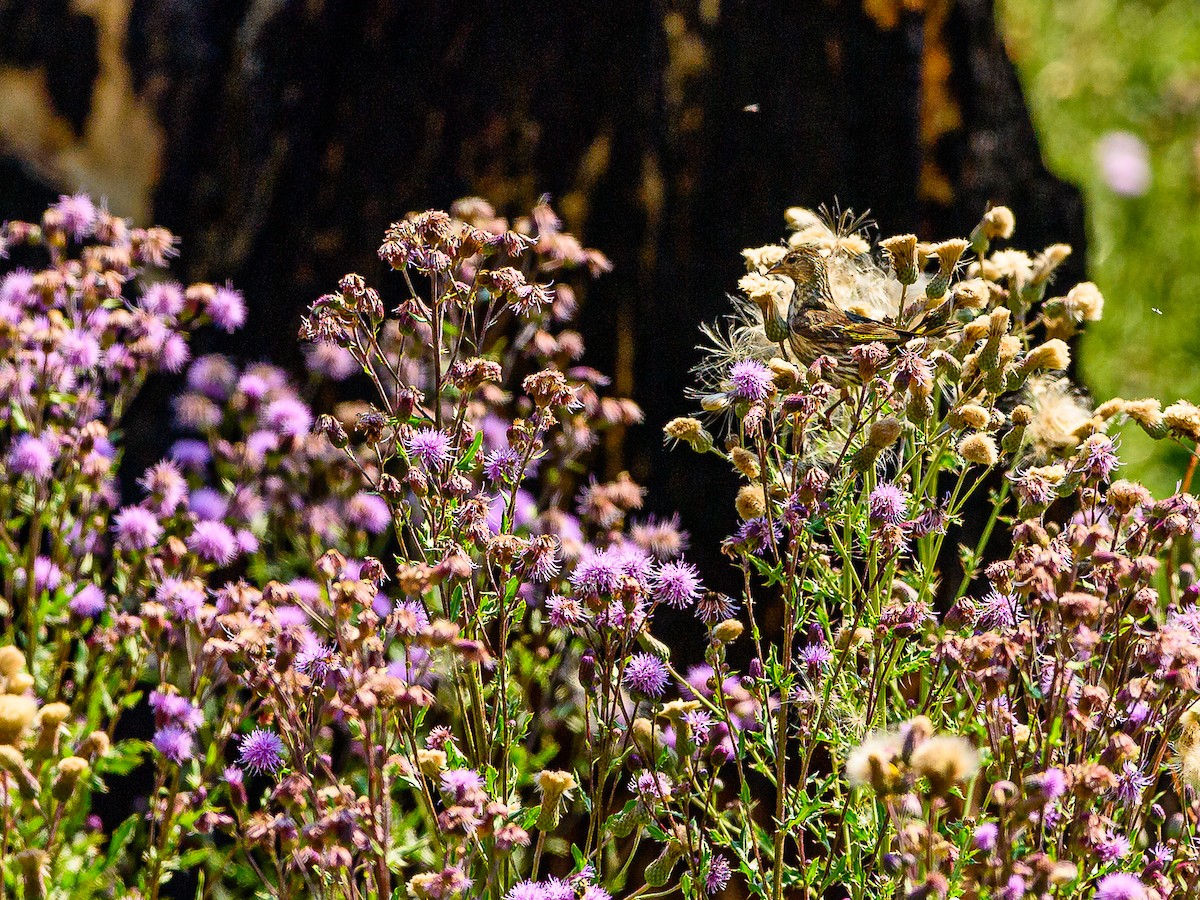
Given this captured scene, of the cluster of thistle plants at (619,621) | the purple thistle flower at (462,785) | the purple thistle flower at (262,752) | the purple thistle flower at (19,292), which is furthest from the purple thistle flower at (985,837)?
the purple thistle flower at (19,292)

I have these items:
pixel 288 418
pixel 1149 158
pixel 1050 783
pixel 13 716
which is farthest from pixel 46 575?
pixel 1149 158

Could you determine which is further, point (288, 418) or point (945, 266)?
point (288, 418)

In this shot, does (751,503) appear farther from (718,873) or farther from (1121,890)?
(1121,890)

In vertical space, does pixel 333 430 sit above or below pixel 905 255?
below

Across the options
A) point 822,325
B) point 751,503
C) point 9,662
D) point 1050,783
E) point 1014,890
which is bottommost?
point 1014,890

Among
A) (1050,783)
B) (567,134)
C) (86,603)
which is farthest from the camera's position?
(567,134)

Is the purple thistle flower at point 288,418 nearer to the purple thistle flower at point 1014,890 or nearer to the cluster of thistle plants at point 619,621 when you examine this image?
the cluster of thistle plants at point 619,621

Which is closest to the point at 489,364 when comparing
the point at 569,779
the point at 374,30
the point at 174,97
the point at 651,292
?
the point at 569,779

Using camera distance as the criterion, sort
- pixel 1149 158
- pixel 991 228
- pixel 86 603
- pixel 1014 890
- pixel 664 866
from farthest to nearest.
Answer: pixel 1149 158 < pixel 86 603 < pixel 991 228 < pixel 664 866 < pixel 1014 890
